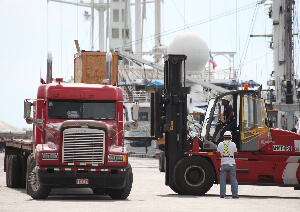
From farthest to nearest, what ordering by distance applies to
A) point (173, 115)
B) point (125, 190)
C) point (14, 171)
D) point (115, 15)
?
point (115, 15) → point (14, 171) → point (173, 115) → point (125, 190)

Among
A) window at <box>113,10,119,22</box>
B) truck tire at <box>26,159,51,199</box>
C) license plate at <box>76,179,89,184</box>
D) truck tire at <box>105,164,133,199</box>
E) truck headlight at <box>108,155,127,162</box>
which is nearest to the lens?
license plate at <box>76,179,89,184</box>

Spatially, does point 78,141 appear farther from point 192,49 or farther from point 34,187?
point 192,49

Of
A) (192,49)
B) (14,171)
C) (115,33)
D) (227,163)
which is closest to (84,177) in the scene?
(227,163)

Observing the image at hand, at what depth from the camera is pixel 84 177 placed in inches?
→ 645

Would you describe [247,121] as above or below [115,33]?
below

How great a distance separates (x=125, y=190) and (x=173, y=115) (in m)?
2.87

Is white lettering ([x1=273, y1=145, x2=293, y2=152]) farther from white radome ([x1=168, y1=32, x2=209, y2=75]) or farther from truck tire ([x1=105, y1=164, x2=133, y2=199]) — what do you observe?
white radome ([x1=168, y1=32, x2=209, y2=75])

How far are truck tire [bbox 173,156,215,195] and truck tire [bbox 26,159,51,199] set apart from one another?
12.2 feet

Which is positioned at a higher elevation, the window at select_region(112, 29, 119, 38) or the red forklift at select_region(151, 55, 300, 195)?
the window at select_region(112, 29, 119, 38)

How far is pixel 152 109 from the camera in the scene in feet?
64.3

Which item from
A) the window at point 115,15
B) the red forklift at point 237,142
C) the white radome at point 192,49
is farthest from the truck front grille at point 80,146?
the window at point 115,15

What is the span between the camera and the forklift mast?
1892 cm

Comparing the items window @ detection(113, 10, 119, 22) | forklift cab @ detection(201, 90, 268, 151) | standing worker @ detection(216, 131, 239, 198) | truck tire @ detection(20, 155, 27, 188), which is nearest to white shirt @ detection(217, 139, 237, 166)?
standing worker @ detection(216, 131, 239, 198)

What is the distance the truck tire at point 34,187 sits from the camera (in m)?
16.5
